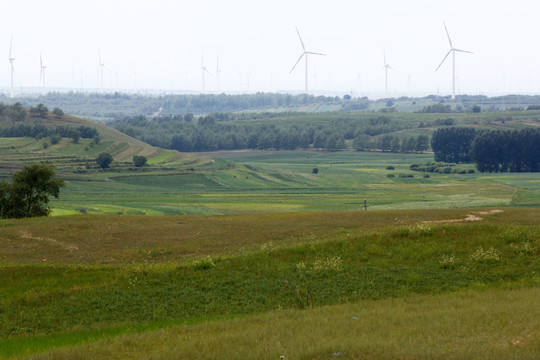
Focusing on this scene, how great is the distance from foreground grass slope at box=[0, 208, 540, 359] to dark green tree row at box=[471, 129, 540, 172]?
482ft

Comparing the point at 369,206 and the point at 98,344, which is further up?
the point at 98,344

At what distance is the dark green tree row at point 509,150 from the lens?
17800 cm

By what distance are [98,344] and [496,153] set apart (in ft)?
563

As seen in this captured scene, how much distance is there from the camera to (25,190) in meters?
64.1

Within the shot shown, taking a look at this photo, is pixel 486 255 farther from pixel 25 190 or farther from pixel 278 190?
pixel 278 190

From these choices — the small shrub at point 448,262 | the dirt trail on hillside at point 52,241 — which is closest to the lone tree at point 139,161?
the dirt trail on hillside at point 52,241

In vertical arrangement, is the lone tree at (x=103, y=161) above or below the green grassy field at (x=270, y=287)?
below

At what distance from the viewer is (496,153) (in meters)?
178

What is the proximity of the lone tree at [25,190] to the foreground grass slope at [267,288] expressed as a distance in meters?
18.8

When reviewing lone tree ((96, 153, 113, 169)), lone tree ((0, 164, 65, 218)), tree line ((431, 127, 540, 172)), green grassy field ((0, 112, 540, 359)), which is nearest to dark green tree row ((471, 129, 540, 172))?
tree line ((431, 127, 540, 172))

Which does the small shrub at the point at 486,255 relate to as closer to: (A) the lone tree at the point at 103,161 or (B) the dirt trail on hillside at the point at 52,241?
(B) the dirt trail on hillside at the point at 52,241

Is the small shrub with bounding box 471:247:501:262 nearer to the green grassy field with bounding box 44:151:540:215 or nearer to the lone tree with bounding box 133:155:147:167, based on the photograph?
the green grassy field with bounding box 44:151:540:215

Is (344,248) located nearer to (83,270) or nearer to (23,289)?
(83,270)

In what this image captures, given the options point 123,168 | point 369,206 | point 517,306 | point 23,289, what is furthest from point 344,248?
point 123,168
